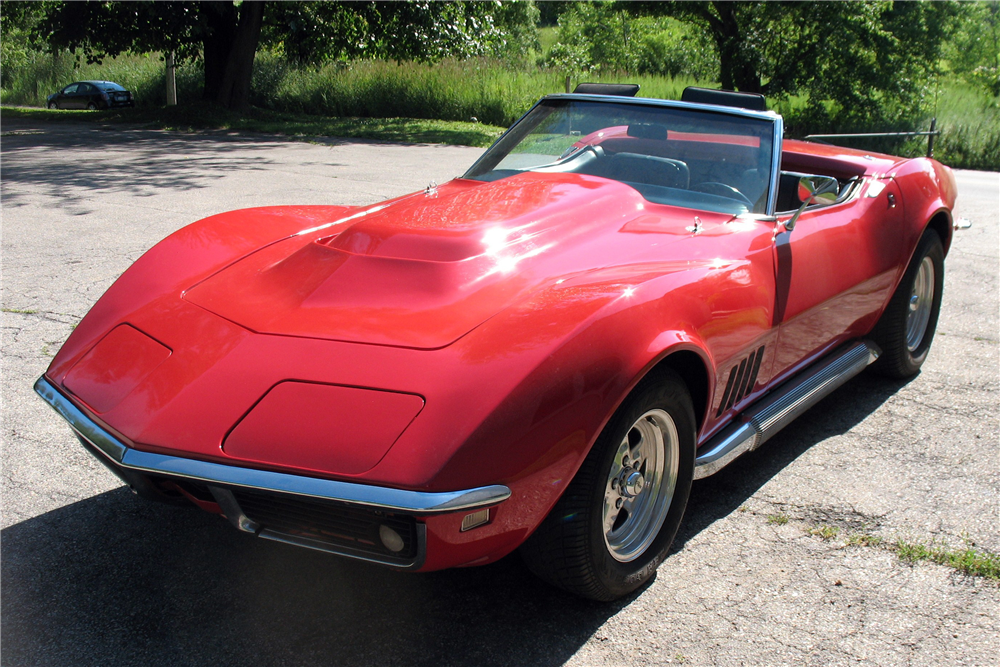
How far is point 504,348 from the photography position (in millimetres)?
2021

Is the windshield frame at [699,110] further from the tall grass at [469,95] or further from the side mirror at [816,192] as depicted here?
the tall grass at [469,95]

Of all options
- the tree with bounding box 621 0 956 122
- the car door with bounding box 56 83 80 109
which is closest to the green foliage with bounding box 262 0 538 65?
the tree with bounding box 621 0 956 122

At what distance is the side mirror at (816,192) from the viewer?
3.12 metres

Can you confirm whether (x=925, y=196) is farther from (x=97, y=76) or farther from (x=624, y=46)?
(x=624, y=46)

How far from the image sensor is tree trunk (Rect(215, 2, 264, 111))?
18.9 meters

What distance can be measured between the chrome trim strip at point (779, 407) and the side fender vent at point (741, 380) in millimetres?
96

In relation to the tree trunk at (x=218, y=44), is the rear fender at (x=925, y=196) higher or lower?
lower

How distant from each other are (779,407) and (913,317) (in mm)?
1810

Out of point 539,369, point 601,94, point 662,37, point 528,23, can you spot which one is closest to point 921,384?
point 601,94

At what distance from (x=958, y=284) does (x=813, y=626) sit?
4909mm

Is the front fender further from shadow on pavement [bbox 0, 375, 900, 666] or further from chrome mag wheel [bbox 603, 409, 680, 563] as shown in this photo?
chrome mag wheel [bbox 603, 409, 680, 563]

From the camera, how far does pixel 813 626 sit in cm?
232

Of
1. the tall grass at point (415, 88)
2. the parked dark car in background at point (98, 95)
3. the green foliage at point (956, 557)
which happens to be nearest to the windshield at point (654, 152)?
the green foliage at point (956, 557)

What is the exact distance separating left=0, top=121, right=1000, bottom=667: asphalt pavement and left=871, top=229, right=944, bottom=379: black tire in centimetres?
16
